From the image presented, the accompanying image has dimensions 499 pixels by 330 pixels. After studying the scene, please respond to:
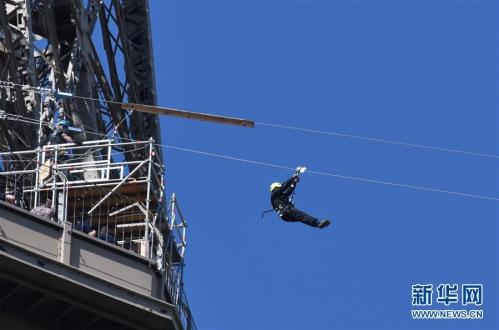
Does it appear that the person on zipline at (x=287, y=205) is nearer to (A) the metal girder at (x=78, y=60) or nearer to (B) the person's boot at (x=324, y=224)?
(B) the person's boot at (x=324, y=224)

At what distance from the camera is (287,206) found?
143ft

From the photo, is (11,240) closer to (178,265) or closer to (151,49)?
(178,265)

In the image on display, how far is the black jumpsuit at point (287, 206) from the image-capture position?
43281 mm

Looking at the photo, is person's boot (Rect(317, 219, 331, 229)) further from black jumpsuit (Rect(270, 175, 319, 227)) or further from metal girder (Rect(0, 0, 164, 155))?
metal girder (Rect(0, 0, 164, 155))

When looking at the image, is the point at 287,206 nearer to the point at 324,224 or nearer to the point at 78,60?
the point at 324,224

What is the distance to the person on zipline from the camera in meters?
43.2

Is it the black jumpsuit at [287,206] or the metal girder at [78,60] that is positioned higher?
the metal girder at [78,60]

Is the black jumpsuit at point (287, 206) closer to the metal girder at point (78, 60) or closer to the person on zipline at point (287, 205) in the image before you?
the person on zipline at point (287, 205)

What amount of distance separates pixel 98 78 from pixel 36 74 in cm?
359

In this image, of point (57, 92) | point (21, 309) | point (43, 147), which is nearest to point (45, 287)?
point (21, 309)

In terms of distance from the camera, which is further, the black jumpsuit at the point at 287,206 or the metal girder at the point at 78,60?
the metal girder at the point at 78,60

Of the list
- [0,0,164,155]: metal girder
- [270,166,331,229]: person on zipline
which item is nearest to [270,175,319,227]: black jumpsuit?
[270,166,331,229]: person on zipline

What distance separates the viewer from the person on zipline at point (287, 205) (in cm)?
4325

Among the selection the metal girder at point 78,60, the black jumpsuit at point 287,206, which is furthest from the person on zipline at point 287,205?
the metal girder at point 78,60
